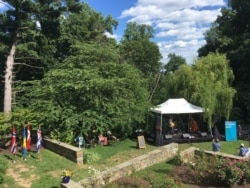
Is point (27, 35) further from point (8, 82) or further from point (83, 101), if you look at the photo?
point (83, 101)

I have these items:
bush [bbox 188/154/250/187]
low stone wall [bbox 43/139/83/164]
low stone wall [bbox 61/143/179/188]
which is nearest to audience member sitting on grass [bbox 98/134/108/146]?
low stone wall [bbox 43/139/83/164]

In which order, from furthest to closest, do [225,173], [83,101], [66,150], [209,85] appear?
[209,85] < [83,101] < [66,150] < [225,173]

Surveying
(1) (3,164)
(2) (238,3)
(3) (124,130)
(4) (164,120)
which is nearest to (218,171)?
(1) (3,164)

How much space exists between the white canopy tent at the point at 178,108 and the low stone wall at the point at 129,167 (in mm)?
5133

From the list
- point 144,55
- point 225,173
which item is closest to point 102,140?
point 225,173

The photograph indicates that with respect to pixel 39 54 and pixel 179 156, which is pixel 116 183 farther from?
pixel 39 54

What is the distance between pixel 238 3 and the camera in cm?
2861

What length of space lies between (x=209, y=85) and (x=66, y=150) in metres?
11.6

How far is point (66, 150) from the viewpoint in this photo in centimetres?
1556

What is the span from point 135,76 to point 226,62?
728 cm

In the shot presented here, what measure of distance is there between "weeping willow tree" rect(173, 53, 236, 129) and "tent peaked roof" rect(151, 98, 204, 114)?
31.7 inches

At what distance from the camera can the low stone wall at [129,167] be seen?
1074 centimetres

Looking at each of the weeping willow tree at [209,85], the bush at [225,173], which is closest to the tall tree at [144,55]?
the weeping willow tree at [209,85]

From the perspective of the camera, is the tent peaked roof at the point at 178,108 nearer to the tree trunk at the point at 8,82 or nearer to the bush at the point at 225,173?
the tree trunk at the point at 8,82
